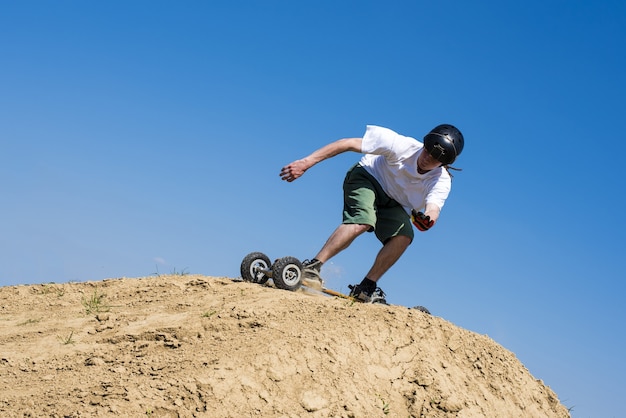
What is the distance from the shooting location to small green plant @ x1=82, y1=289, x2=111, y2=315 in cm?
761

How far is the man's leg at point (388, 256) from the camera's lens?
770 centimetres

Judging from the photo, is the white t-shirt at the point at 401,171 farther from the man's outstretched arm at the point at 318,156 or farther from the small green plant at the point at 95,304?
the small green plant at the point at 95,304

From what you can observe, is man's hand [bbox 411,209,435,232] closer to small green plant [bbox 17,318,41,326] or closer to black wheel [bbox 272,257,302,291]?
black wheel [bbox 272,257,302,291]

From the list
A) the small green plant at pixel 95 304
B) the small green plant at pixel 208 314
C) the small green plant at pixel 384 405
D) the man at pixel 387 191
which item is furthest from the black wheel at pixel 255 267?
the small green plant at pixel 384 405

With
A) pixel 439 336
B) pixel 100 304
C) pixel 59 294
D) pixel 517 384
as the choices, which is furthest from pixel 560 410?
pixel 59 294

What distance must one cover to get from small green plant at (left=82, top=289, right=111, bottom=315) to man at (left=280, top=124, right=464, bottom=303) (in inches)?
94.8

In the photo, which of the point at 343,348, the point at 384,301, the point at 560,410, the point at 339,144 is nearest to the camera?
the point at 343,348

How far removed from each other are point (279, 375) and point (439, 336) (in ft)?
5.91

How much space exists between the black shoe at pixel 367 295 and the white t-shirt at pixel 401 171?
3.60 ft

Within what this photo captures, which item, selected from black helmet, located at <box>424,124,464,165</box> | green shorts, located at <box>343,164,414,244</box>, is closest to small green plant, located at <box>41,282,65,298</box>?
green shorts, located at <box>343,164,414,244</box>

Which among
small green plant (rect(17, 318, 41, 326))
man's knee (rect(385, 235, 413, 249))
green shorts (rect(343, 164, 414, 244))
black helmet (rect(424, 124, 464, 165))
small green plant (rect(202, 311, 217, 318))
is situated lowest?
small green plant (rect(202, 311, 217, 318))

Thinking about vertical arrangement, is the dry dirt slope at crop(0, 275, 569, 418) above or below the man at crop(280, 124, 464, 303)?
below

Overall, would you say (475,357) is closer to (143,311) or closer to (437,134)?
(437,134)

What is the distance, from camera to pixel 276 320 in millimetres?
6148
